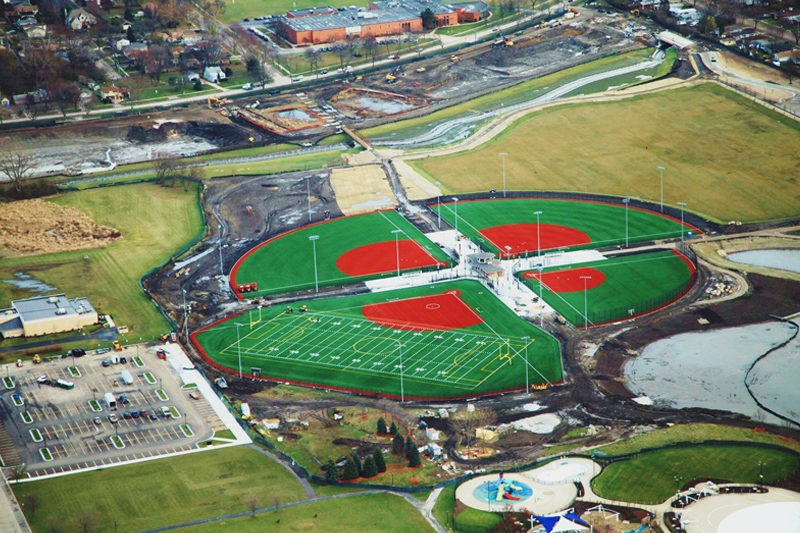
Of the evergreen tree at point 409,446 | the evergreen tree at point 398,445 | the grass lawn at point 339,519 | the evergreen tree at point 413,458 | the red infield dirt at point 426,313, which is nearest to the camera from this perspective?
the grass lawn at point 339,519

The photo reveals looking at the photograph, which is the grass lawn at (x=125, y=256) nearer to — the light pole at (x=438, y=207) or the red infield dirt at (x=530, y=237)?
the light pole at (x=438, y=207)

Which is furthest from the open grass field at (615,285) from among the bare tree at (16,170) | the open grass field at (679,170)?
the bare tree at (16,170)

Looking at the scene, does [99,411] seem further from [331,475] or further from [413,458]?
[413,458]

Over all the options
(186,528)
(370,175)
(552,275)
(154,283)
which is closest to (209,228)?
(154,283)

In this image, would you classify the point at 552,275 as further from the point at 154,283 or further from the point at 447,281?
the point at 154,283

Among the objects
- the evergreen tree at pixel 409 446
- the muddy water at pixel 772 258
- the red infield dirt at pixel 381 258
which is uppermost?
the evergreen tree at pixel 409 446

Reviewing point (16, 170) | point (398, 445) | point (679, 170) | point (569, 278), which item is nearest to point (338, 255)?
point (569, 278)
